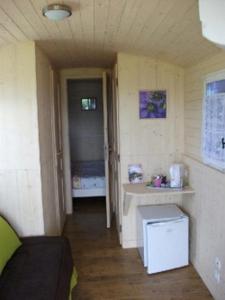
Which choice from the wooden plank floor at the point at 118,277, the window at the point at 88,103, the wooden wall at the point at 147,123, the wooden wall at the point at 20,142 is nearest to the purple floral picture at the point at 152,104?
the wooden wall at the point at 147,123

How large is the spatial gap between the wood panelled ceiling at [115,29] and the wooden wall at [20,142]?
0.69 ft

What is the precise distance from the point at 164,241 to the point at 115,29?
1.96 m

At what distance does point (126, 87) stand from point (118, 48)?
0.45m

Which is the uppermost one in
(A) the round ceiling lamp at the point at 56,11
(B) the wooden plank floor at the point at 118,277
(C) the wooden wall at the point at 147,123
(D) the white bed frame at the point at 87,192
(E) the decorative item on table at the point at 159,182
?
(A) the round ceiling lamp at the point at 56,11

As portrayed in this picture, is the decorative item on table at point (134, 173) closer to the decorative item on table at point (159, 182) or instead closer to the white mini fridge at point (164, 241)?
the decorative item on table at point (159, 182)

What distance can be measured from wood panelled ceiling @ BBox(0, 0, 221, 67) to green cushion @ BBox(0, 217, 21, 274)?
1541 mm

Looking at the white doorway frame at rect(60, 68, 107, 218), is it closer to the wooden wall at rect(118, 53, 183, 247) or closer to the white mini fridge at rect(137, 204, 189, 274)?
the wooden wall at rect(118, 53, 183, 247)

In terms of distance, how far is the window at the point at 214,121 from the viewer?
2293 mm

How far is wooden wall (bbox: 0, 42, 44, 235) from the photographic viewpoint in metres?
2.61

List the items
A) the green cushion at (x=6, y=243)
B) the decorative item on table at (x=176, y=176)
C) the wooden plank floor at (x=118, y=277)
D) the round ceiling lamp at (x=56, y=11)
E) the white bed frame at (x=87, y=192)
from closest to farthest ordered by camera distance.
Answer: the round ceiling lamp at (x=56, y=11), the green cushion at (x=6, y=243), the wooden plank floor at (x=118, y=277), the decorative item on table at (x=176, y=176), the white bed frame at (x=87, y=192)

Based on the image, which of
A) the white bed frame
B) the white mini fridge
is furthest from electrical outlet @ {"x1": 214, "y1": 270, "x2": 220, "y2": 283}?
the white bed frame

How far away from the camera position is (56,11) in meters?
1.74

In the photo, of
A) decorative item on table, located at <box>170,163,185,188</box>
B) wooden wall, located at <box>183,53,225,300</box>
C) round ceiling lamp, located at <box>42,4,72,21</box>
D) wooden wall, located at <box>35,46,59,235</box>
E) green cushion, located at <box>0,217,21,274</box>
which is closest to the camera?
round ceiling lamp, located at <box>42,4,72,21</box>

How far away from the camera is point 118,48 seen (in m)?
2.93
